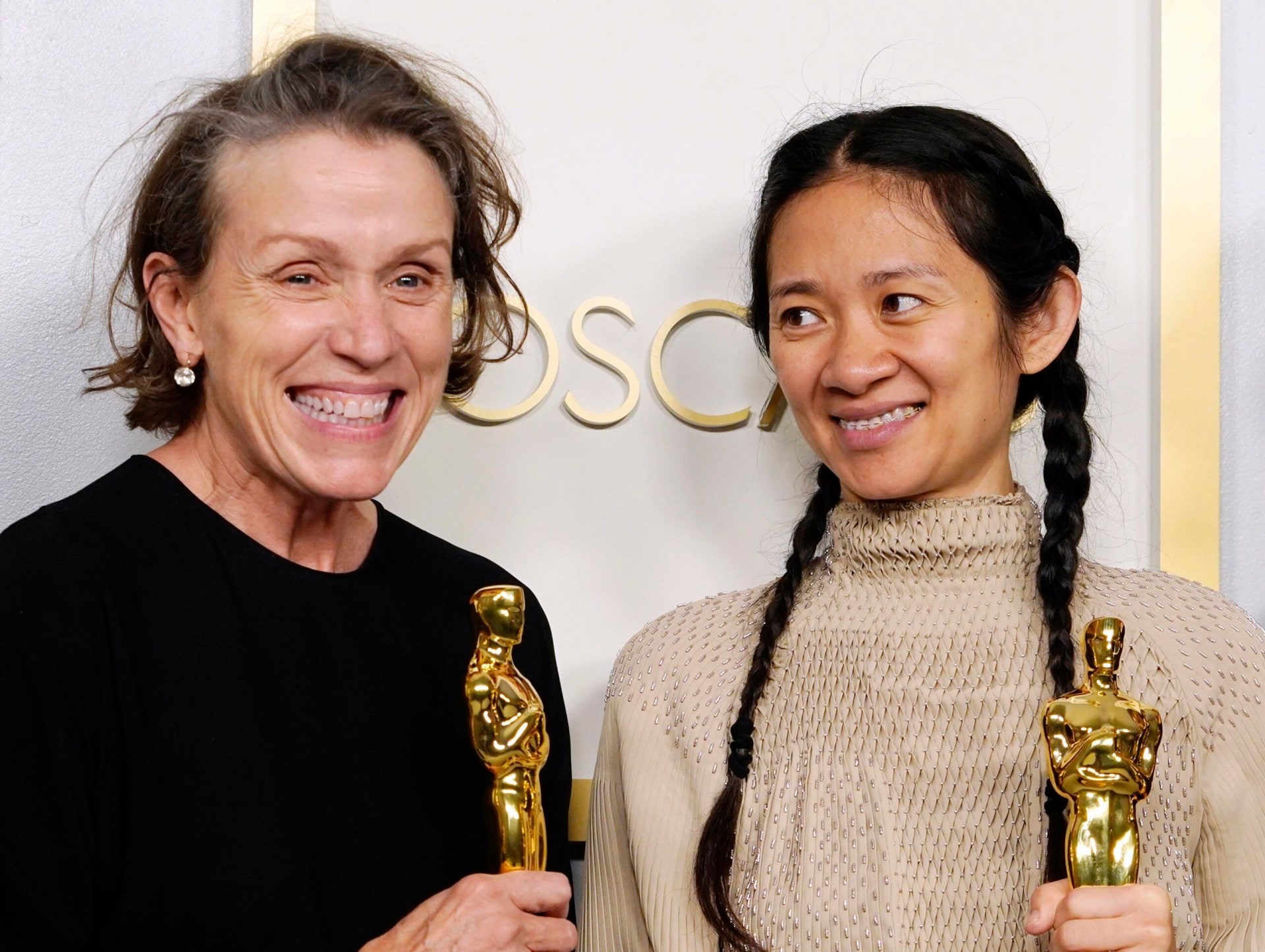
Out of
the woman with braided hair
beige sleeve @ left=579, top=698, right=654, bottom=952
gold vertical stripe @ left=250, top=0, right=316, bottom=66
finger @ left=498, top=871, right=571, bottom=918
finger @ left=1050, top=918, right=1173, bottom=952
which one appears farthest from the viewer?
gold vertical stripe @ left=250, top=0, right=316, bottom=66

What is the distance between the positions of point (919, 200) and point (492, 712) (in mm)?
545

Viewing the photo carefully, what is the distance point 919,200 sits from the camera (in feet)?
4.04

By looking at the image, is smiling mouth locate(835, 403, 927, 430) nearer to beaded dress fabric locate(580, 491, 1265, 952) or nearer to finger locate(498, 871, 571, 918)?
beaded dress fabric locate(580, 491, 1265, 952)

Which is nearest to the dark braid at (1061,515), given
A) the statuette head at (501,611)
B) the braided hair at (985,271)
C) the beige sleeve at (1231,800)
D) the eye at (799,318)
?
the braided hair at (985,271)

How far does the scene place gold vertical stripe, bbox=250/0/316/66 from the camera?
155 centimetres

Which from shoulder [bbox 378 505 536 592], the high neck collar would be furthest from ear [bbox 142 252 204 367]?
the high neck collar

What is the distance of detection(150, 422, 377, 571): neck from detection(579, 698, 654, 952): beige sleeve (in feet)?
0.98

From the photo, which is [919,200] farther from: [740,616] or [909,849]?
[909,849]

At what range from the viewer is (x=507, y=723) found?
1.06 m

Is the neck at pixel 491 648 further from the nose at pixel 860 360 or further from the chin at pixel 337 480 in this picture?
the nose at pixel 860 360

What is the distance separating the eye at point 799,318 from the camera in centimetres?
126

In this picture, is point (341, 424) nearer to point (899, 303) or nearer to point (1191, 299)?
point (899, 303)

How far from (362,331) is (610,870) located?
525mm

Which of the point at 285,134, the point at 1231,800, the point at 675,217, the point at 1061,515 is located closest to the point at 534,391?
the point at 675,217
